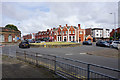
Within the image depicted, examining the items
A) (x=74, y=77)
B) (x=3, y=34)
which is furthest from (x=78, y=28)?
(x=74, y=77)

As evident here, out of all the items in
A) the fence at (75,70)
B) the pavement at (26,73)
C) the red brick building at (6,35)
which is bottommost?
the pavement at (26,73)

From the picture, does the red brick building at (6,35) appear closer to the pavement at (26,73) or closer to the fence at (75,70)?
the pavement at (26,73)

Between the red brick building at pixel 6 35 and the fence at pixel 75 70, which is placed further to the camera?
the red brick building at pixel 6 35

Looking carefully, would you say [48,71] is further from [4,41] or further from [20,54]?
[4,41]

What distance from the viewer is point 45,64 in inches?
291

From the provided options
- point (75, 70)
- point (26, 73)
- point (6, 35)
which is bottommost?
point (26, 73)

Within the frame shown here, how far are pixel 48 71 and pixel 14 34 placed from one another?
54.3 metres

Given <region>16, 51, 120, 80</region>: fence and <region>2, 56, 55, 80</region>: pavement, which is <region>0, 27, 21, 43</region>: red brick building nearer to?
<region>2, 56, 55, 80</region>: pavement

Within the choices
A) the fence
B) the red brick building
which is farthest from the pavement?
the red brick building

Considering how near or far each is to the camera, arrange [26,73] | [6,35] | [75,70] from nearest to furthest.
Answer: [75,70] < [26,73] < [6,35]

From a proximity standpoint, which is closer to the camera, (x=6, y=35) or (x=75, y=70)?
(x=75, y=70)

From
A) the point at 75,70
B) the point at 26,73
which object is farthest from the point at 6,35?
the point at 75,70

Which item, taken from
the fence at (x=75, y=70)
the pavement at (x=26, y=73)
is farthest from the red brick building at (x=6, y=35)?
the fence at (x=75, y=70)

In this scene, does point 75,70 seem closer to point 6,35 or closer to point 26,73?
point 26,73
